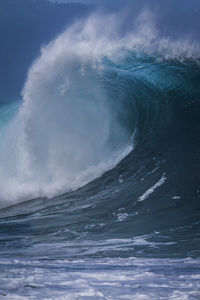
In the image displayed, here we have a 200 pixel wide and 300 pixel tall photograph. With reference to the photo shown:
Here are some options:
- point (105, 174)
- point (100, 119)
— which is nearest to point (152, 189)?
point (105, 174)

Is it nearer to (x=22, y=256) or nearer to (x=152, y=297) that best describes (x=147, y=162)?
(x=22, y=256)

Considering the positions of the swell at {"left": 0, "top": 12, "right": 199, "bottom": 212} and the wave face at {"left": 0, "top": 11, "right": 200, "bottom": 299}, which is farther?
the swell at {"left": 0, "top": 12, "right": 199, "bottom": 212}

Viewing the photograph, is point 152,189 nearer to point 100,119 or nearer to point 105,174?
point 105,174

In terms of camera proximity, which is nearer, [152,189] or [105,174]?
[152,189]

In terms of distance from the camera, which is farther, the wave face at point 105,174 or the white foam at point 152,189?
the white foam at point 152,189

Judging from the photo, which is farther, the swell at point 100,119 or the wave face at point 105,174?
the swell at point 100,119

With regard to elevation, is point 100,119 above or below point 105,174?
above

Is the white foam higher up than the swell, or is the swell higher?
the swell

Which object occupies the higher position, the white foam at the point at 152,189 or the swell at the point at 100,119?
the swell at the point at 100,119
